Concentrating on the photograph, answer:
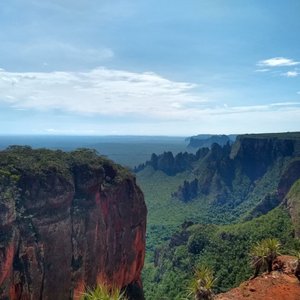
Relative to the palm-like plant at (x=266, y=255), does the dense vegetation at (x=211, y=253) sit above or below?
below

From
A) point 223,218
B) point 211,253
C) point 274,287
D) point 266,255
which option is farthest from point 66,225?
point 223,218

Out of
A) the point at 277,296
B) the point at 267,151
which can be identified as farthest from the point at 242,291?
the point at 267,151

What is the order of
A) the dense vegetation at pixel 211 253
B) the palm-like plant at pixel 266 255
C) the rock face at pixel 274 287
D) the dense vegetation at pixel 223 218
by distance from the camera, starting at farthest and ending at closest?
the dense vegetation at pixel 223 218
the dense vegetation at pixel 211 253
the palm-like plant at pixel 266 255
the rock face at pixel 274 287

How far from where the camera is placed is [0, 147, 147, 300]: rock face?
43625 mm

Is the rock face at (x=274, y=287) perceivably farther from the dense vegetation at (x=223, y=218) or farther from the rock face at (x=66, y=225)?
the rock face at (x=66, y=225)

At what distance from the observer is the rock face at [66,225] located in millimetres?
43625

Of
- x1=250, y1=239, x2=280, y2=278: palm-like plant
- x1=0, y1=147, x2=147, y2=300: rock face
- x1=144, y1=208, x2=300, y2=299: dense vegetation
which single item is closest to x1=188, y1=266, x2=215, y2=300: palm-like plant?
x1=250, y1=239, x2=280, y2=278: palm-like plant

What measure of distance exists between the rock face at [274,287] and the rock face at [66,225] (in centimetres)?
1908

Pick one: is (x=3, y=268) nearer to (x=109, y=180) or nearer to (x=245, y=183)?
(x=109, y=180)

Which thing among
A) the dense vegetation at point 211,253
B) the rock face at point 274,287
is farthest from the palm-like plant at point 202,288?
the dense vegetation at point 211,253

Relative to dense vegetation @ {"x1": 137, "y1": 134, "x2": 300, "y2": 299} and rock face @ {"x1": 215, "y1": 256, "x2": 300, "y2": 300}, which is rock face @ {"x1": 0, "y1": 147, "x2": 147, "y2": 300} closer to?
dense vegetation @ {"x1": 137, "y1": 134, "x2": 300, "y2": 299}

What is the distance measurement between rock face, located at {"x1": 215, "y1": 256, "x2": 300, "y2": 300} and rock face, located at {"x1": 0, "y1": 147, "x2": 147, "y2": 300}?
19079 millimetres

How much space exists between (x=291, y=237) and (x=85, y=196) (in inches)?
1744

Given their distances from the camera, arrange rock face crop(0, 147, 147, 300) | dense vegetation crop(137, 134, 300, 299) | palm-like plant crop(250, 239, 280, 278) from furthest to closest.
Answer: dense vegetation crop(137, 134, 300, 299) < rock face crop(0, 147, 147, 300) < palm-like plant crop(250, 239, 280, 278)
